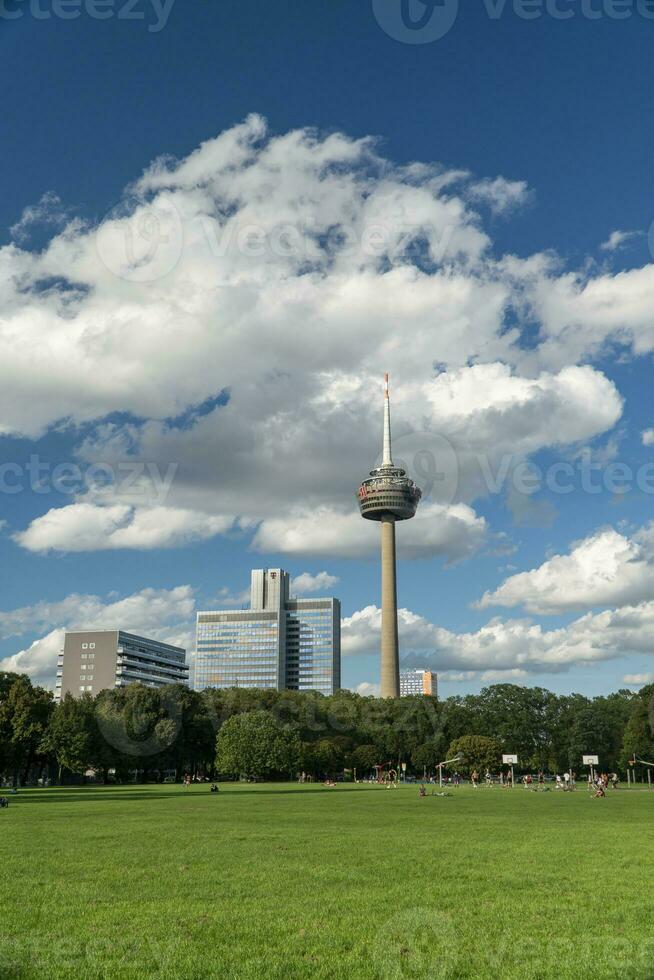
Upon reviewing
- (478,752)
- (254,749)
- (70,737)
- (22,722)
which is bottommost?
(478,752)

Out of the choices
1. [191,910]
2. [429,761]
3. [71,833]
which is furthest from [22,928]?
[429,761]

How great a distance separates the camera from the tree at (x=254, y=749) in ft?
373

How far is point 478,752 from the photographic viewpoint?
128 m

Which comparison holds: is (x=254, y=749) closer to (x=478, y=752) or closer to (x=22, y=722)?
(x=22, y=722)

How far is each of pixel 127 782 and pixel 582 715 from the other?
74.8 meters

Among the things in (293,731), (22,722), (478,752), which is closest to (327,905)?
(22,722)

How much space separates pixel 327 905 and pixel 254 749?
102142 millimetres

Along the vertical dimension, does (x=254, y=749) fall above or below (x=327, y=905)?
below

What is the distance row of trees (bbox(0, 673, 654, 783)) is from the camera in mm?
100188

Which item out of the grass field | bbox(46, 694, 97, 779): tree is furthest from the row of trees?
the grass field

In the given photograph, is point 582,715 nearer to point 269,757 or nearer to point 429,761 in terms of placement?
point 429,761

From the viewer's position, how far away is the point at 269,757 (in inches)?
4500

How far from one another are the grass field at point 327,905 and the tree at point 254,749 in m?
86.6

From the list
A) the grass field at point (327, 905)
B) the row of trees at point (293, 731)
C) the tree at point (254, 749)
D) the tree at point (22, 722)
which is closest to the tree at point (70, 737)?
the row of trees at point (293, 731)
